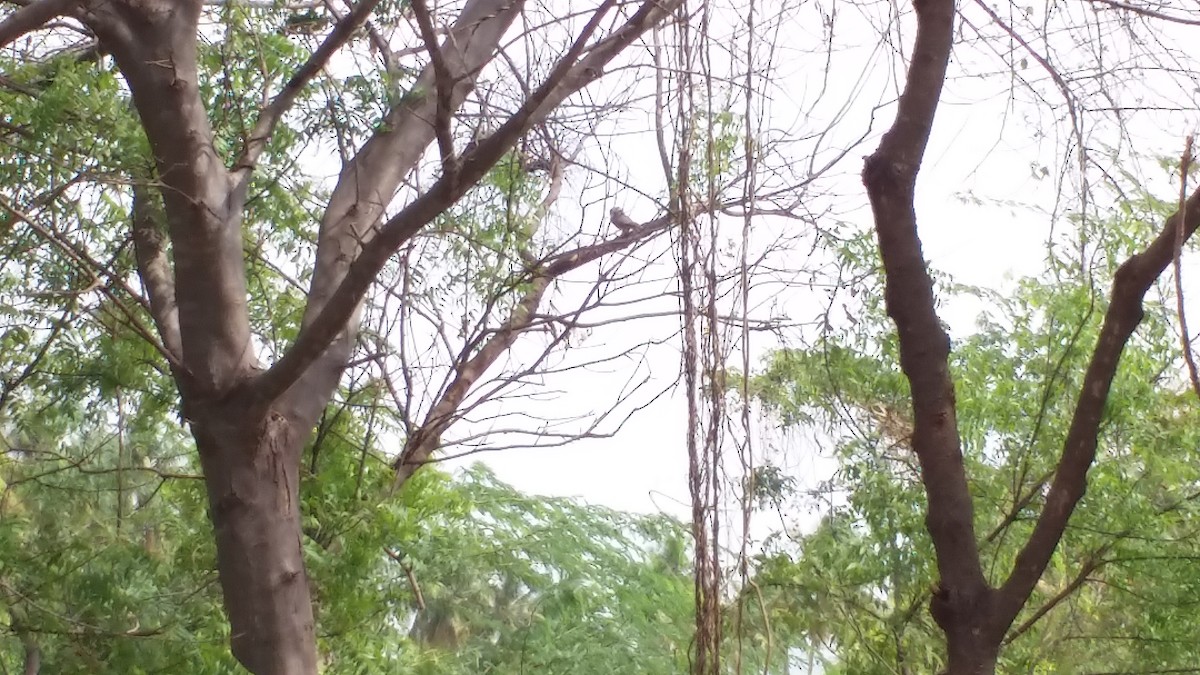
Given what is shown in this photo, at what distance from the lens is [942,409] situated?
107 centimetres

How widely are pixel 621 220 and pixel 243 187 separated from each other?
68cm

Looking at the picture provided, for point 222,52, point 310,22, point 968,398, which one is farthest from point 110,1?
point 968,398

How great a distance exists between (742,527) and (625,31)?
27.0 inches

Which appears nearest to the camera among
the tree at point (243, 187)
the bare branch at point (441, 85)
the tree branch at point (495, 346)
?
the bare branch at point (441, 85)

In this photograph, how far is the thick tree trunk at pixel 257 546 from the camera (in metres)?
1.61

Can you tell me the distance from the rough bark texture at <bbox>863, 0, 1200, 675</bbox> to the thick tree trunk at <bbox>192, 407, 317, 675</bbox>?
0.98 m

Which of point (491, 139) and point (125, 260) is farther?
point (125, 260)

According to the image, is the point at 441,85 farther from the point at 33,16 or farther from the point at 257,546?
the point at 257,546

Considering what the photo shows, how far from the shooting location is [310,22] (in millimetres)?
2023

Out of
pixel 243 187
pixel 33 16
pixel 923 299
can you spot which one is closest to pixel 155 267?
pixel 243 187

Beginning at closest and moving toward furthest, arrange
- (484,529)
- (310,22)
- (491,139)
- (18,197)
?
1. (491,139)
2. (18,197)
3. (310,22)
4. (484,529)

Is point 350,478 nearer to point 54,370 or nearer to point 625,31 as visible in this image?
point 54,370

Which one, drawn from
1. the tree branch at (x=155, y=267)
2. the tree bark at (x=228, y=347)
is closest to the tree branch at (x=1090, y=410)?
the tree bark at (x=228, y=347)

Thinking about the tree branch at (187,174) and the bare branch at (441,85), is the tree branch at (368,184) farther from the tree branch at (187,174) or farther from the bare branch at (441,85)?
the bare branch at (441,85)
